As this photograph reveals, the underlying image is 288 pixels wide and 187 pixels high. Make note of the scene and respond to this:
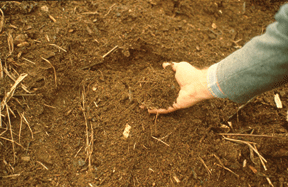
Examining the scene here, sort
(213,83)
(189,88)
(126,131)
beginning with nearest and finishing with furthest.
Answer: (213,83)
(189,88)
(126,131)

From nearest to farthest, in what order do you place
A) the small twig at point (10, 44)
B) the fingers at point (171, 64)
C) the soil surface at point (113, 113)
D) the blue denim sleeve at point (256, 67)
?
1. the blue denim sleeve at point (256, 67)
2. the soil surface at point (113, 113)
3. the small twig at point (10, 44)
4. the fingers at point (171, 64)

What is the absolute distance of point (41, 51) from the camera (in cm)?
171

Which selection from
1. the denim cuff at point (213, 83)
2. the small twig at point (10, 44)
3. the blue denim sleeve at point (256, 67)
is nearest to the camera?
the blue denim sleeve at point (256, 67)

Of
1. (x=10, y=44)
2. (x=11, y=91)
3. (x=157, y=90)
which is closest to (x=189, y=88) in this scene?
(x=157, y=90)

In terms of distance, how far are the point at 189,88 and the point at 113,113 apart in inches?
25.9

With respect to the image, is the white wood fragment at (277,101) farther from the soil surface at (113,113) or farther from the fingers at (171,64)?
the fingers at (171,64)

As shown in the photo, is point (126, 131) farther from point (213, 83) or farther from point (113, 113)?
point (213, 83)

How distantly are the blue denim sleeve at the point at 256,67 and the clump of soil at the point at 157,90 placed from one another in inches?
13.6

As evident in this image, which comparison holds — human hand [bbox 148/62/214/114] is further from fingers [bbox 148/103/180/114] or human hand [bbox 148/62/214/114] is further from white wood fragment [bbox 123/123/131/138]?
white wood fragment [bbox 123/123/131/138]

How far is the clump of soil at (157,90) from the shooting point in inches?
63.1

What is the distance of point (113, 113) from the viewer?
1.65 meters

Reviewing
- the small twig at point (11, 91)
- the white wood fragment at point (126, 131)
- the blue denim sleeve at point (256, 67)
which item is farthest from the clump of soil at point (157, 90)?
the small twig at point (11, 91)

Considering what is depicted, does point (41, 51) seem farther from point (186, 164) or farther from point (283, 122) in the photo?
point (283, 122)

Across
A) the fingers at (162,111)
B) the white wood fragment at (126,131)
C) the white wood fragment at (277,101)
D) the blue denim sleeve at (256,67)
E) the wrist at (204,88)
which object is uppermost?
the blue denim sleeve at (256,67)
